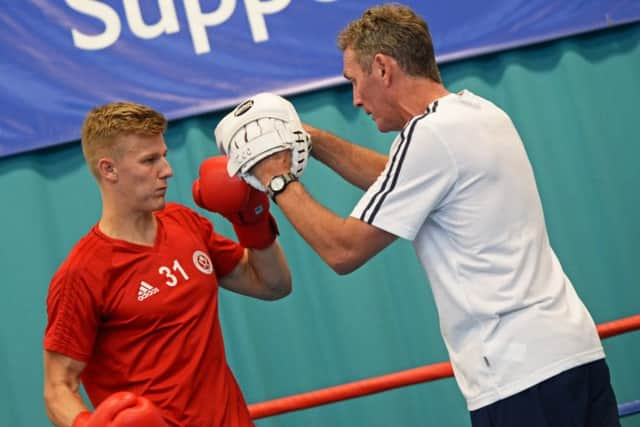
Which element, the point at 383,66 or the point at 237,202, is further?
the point at 237,202

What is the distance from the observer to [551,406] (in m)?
1.86

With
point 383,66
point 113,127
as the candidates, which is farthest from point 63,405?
point 383,66

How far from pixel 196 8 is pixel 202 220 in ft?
4.94

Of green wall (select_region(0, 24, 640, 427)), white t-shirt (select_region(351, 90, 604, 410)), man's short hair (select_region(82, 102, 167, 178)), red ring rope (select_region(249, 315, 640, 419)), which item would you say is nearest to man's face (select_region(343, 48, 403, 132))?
white t-shirt (select_region(351, 90, 604, 410))

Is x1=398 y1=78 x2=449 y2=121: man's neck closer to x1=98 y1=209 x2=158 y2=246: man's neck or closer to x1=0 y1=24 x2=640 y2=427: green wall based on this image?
x1=98 y1=209 x2=158 y2=246: man's neck

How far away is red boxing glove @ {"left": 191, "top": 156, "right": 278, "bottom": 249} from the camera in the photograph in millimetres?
2357

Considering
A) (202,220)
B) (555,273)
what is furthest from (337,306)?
(555,273)

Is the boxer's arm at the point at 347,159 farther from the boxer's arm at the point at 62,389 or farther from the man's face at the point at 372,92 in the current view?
the boxer's arm at the point at 62,389

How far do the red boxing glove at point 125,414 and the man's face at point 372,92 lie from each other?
0.88 meters

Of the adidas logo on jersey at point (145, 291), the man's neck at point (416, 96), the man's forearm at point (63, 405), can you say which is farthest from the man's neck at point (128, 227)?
the man's neck at point (416, 96)

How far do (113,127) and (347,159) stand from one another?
0.65 m

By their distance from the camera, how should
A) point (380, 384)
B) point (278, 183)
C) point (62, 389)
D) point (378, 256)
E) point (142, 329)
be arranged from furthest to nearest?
point (378, 256) < point (380, 384) < point (142, 329) < point (62, 389) < point (278, 183)

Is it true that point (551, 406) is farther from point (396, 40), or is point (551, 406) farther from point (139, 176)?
point (139, 176)

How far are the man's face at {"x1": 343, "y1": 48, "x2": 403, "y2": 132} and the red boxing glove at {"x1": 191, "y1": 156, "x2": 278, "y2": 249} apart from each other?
1.42 ft
